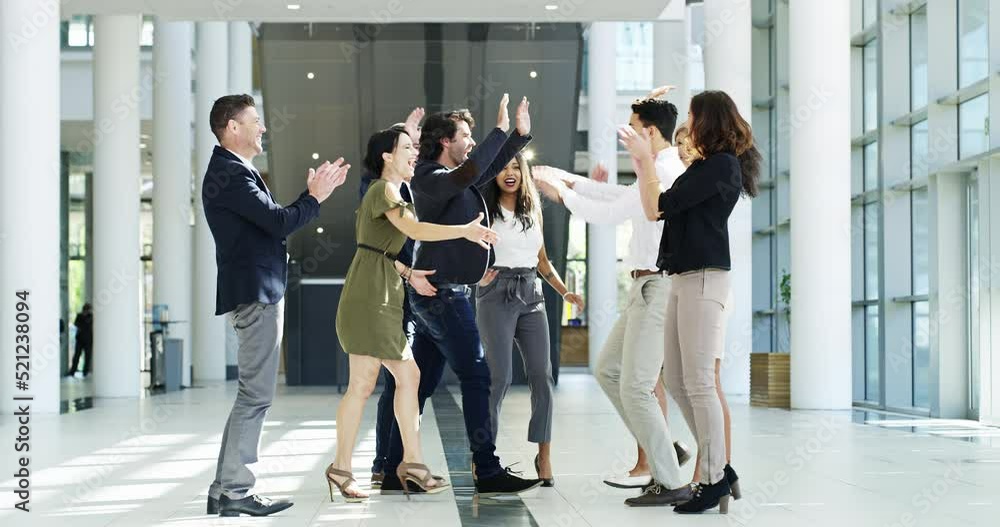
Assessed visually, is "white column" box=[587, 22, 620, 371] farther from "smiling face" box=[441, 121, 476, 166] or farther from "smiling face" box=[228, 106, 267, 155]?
"smiling face" box=[228, 106, 267, 155]

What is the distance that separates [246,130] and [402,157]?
77 cm

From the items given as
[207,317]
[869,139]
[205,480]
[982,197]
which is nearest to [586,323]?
[207,317]

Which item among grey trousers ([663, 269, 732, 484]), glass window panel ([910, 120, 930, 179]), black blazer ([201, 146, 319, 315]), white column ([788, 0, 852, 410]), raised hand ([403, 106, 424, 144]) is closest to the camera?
black blazer ([201, 146, 319, 315])

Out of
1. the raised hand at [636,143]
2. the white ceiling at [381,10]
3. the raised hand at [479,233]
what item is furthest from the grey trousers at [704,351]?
the white ceiling at [381,10]

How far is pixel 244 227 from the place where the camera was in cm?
518

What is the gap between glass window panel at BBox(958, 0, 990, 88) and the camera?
38.0 feet

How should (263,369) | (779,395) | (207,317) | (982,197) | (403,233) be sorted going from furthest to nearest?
(207,317)
(779,395)
(982,197)
(403,233)
(263,369)

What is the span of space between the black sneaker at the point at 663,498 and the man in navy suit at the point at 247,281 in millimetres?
1563

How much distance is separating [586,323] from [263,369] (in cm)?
2602

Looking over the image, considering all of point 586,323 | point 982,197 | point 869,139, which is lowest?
point 586,323

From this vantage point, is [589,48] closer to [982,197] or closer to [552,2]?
[552,2]

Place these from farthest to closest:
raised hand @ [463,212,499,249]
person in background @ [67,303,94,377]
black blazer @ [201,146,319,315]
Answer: person in background @ [67,303,94,377] < raised hand @ [463,212,499,249] < black blazer @ [201,146,319,315]

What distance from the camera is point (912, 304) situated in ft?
44.0

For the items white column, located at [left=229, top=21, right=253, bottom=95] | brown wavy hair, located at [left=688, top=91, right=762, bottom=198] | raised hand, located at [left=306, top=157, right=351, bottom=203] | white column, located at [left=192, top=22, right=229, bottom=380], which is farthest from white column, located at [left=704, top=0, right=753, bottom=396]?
white column, located at [left=229, top=21, right=253, bottom=95]
